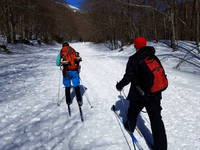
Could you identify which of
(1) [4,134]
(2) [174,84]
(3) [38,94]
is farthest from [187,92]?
(1) [4,134]

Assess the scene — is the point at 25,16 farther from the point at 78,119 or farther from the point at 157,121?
the point at 157,121

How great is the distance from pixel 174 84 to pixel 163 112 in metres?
3.30

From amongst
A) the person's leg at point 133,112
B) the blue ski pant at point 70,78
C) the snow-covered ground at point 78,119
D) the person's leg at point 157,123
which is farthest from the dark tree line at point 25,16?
the person's leg at point 157,123

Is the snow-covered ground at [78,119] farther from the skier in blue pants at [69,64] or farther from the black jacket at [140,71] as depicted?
the black jacket at [140,71]

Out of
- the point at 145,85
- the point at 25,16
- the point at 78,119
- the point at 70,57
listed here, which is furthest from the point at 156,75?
the point at 25,16

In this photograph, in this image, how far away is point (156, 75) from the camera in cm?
367

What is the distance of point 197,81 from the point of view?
9281 millimetres

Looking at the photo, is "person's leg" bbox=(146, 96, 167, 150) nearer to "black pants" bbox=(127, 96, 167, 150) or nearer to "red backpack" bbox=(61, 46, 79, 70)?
"black pants" bbox=(127, 96, 167, 150)

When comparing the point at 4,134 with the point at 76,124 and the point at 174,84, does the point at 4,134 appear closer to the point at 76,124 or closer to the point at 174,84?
the point at 76,124

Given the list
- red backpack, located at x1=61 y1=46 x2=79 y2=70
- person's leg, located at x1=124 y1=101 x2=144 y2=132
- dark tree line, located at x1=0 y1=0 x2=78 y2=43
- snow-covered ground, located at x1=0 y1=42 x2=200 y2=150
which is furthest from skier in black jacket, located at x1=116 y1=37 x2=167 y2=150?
dark tree line, located at x1=0 y1=0 x2=78 y2=43

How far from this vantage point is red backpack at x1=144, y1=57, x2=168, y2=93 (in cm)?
365

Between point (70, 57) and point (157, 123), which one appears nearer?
point (157, 123)

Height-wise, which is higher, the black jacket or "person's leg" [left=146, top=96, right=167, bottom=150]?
the black jacket

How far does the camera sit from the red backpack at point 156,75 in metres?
3.65
